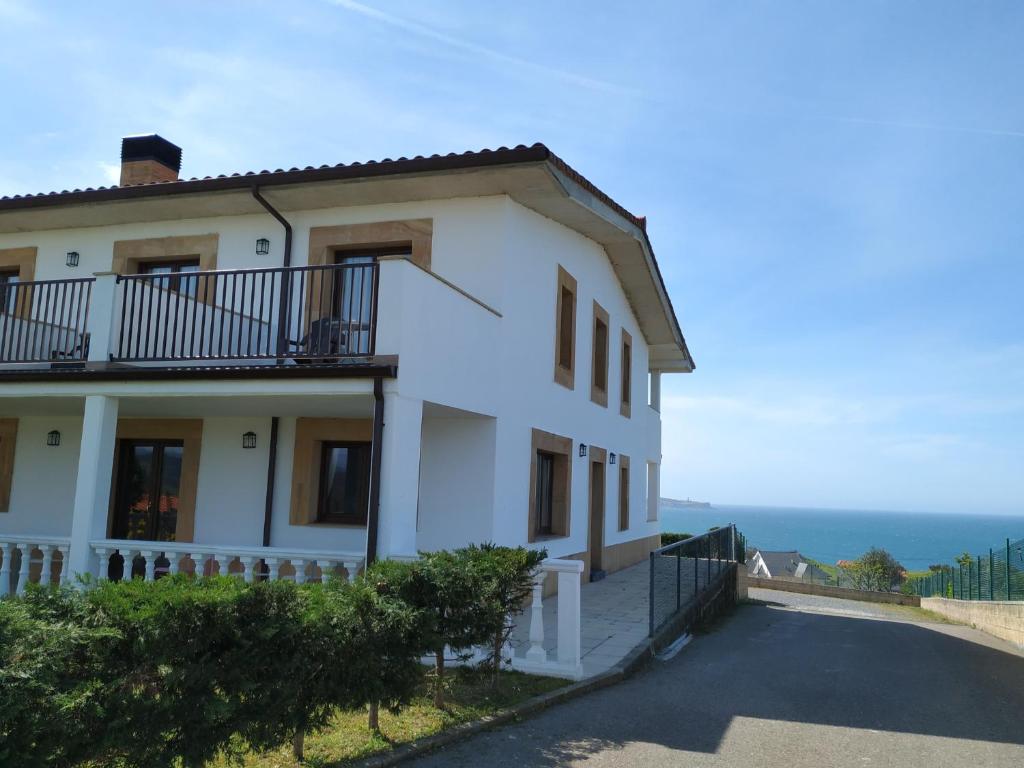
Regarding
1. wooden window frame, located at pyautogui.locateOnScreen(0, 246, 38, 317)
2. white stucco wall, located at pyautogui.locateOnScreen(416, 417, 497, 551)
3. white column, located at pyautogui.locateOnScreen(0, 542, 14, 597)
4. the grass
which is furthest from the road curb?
wooden window frame, located at pyautogui.locateOnScreen(0, 246, 38, 317)

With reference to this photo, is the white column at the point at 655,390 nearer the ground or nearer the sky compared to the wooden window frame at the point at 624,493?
nearer the sky

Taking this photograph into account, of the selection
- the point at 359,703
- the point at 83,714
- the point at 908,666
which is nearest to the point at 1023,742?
the point at 908,666

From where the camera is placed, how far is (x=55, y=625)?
3.77m

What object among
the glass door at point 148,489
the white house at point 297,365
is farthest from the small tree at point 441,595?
the glass door at point 148,489

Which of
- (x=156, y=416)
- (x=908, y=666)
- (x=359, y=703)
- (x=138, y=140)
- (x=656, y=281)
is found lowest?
(x=908, y=666)

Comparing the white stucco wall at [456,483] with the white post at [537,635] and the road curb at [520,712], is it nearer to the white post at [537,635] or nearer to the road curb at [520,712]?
the road curb at [520,712]

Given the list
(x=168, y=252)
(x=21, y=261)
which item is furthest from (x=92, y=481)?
(x=21, y=261)

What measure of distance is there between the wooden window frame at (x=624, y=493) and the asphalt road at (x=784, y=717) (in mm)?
6897

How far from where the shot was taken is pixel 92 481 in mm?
9039

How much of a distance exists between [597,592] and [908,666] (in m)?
4.83

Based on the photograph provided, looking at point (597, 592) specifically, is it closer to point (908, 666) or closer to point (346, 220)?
point (908, 666)

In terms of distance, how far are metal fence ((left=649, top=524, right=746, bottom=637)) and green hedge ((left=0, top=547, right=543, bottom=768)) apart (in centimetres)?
521

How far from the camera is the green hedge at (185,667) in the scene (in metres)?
3.50

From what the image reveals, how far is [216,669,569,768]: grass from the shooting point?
4.89 m
